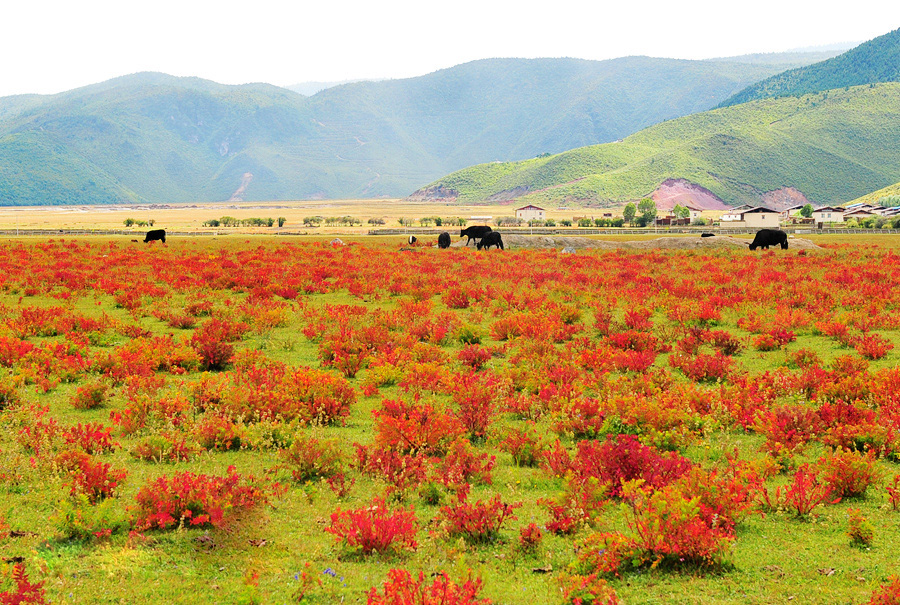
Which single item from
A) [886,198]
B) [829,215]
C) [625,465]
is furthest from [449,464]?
[886,198]

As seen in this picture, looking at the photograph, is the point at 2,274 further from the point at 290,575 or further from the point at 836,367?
the point at 836,367

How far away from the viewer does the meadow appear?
19.0ft

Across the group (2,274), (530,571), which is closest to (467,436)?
(530,571)

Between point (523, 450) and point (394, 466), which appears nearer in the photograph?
point (394, 466)

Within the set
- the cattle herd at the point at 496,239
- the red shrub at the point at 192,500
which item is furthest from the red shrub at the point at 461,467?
the cattle herd at the point at 496,239

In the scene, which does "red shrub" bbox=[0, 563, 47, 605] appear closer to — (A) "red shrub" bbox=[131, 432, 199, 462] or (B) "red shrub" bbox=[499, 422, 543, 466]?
(A) "red shrub" bbox=[131, 432, 199, 462]

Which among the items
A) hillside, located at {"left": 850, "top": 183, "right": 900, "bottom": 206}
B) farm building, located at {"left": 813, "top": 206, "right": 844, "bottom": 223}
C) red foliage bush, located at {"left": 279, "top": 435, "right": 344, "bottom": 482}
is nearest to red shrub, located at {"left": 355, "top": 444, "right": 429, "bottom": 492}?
red foliage bush, located at {"left": 279, "top": 435, "right": 344, "bottom": 482}

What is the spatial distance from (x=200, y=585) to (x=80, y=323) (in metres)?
→ 13.4

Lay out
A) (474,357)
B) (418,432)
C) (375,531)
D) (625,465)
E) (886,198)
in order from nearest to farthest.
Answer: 1. (375,531)
2. (625,465)
3. (418,432)
4. (474,357)
5. (886,198)

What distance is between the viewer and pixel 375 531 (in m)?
6.12

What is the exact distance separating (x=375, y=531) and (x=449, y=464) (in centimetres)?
190

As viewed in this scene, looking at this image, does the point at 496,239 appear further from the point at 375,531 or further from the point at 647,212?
the point at 647,212

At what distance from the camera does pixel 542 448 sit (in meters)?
8.81

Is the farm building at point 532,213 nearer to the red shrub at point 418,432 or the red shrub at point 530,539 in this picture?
the red shrub at point 418,432
